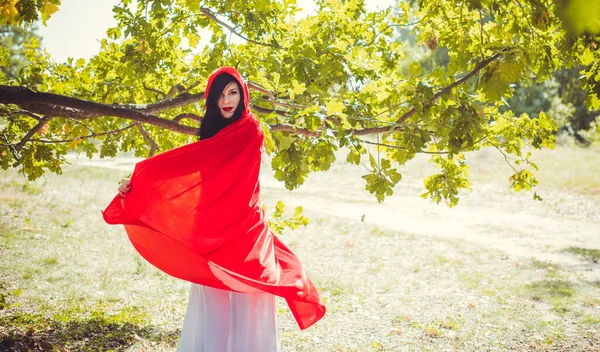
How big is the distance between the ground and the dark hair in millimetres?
2611

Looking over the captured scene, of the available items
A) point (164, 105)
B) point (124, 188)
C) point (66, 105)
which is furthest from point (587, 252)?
point (66, 105)

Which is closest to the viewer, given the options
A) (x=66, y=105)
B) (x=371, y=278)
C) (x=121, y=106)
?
(x=66, y=105)

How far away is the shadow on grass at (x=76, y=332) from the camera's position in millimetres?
4766

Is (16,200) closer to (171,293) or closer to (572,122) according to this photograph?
(171,293)

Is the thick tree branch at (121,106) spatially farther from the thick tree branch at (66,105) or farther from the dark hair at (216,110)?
the dark hair at (216,110)

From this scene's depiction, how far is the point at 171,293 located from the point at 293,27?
12.3 ft

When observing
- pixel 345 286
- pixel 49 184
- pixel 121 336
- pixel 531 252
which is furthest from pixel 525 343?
pixel 49 184

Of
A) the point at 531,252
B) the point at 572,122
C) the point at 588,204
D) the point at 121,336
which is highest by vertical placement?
the point at 572,122

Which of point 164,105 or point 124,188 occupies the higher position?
point 164,105

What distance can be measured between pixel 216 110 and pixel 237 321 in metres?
1.32

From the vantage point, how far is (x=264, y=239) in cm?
332

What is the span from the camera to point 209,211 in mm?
3160

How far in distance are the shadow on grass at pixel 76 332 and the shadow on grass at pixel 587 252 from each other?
787 cm

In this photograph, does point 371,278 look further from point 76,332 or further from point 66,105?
point 66,105
